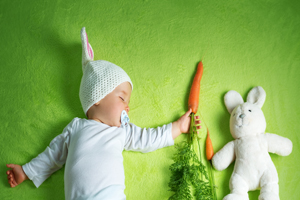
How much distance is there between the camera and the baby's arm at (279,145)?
1229 mm

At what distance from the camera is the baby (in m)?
1.14

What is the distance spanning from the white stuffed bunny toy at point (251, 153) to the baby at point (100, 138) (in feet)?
0.72

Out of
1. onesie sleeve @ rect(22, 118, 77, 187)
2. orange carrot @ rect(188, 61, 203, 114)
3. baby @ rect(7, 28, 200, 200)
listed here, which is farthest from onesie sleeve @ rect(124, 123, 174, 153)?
onesie sleeve @ rect(22, 118, 77, 187)

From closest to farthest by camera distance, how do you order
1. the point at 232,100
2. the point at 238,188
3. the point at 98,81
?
the point at 238,188 → the point at 98,81 → the point at 232,100

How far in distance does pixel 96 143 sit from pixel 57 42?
738 mm

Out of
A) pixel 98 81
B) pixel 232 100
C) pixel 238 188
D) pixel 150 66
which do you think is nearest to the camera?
pixel 238 188

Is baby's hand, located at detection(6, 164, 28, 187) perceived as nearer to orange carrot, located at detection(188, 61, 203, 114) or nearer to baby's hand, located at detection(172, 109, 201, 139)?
baby's hand, located at detection(172, 109, 201, 139)

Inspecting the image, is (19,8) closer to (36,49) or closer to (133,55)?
(36,49)

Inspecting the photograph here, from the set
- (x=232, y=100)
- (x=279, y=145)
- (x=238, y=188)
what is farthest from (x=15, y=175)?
(x=279, y=145)

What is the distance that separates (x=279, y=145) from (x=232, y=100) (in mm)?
321

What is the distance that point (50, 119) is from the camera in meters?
1.40

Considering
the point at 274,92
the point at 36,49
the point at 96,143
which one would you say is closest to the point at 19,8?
the point at 36,49

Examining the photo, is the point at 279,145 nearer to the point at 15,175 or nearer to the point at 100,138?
the point at 100,138

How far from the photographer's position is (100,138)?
1205 millimetres
